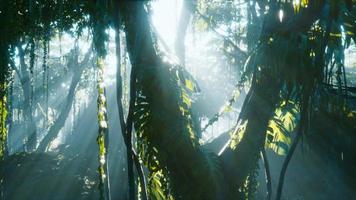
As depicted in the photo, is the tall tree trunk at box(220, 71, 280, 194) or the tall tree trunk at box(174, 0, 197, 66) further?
the tall tree trunk at box(174, 0, 197, 66)

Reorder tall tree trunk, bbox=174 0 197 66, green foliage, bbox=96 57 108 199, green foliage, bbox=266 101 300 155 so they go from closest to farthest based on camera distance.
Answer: green foliage, bbox=96 57 108 199
green foliage, bbox=266 101 300 155
tall tree trunk, bbox=174 0 197 66

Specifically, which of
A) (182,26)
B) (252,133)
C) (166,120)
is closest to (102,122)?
(166,120)

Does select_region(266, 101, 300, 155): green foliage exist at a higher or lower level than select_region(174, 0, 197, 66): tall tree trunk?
lower

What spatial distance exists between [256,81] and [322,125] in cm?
503

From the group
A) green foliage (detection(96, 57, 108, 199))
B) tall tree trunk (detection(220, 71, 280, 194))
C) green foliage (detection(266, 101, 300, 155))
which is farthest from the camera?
green foliage (detection(266, 101, 300, 155))

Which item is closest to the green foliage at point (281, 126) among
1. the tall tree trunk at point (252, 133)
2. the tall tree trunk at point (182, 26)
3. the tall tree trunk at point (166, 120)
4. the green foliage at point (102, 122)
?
the tall tree trunk at point (252, 133)

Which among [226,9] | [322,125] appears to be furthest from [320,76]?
[226,9]

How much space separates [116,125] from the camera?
28.9m

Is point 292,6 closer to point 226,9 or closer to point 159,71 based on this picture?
point 159,71

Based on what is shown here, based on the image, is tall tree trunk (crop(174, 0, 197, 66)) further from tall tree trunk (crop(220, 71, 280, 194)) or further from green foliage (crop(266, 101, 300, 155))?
tall tree trunk (crop(220, 71, 280, 194))

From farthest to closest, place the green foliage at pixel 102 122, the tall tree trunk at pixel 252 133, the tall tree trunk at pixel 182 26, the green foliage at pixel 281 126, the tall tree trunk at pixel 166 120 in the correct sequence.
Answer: the tall tree trunk at pixel 182 26
the green foliage at pixel 281 126
the tall tree trunk at pixel 252 133
the tall tree trunk at pixel 166 120
the green foliage at pixel 102 122

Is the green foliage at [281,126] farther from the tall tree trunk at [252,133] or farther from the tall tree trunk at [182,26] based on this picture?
the tall tree trunk at [182,26]

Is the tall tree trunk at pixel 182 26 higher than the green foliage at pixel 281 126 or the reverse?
higher

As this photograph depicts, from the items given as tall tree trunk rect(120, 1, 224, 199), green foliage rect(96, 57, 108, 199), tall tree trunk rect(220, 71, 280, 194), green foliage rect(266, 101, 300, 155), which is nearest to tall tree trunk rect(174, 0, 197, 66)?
green foliage rect(266, 101, 300, 155)
